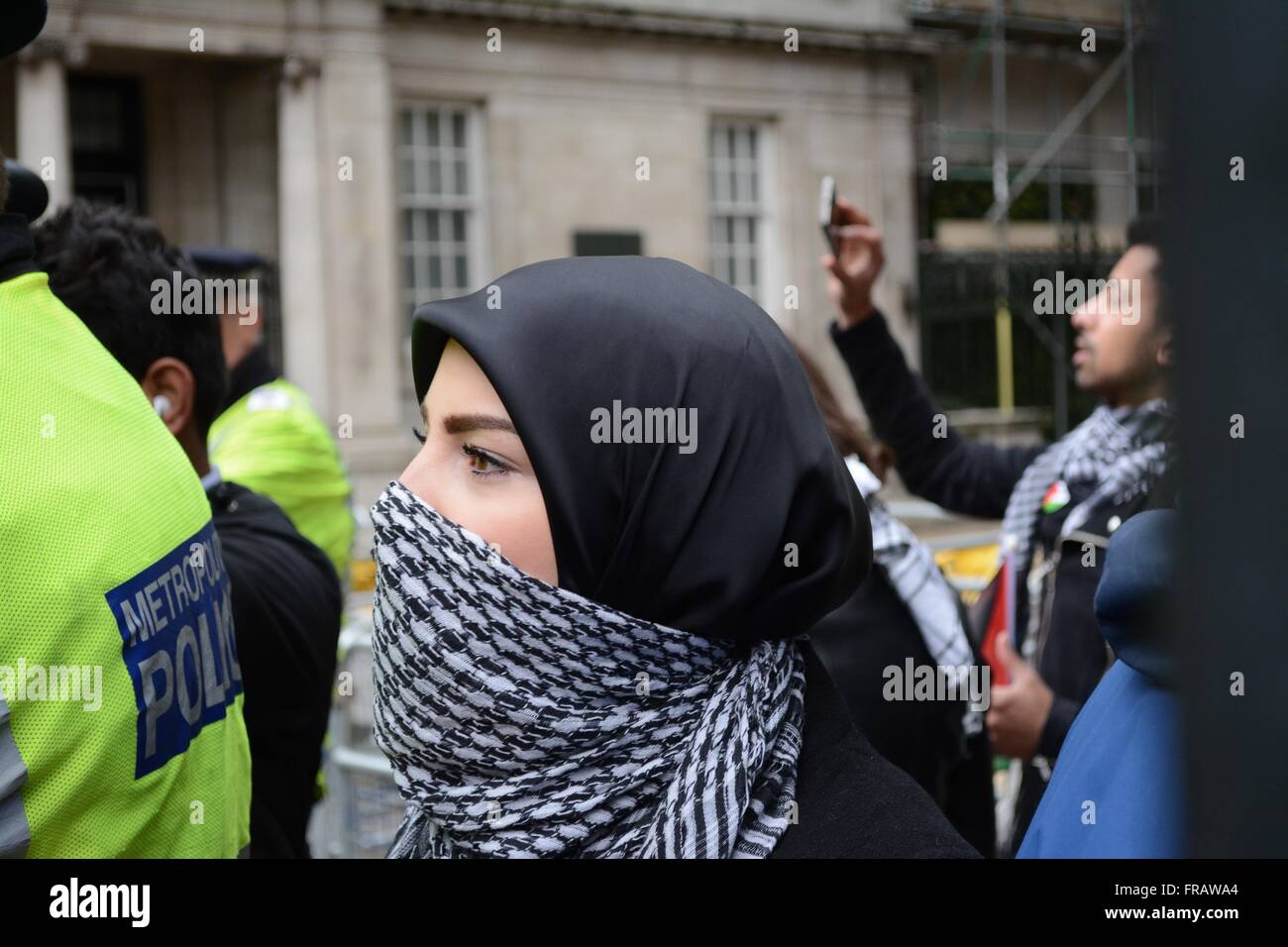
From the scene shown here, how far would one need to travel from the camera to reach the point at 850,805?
1.41 metres

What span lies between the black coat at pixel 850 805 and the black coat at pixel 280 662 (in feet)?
3.93

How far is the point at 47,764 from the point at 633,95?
52.7ft

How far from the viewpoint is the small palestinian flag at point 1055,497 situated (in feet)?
11.2

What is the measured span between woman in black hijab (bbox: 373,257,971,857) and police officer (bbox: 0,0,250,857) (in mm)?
292

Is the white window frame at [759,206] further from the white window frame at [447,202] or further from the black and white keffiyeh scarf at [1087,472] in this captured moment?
the black and white keffiyeh scarf at [1087,472]

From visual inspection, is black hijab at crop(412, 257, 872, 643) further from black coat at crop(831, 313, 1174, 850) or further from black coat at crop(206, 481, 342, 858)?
black coat at crop(831, 313, 1174, 850)

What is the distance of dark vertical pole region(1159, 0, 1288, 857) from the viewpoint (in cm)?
56

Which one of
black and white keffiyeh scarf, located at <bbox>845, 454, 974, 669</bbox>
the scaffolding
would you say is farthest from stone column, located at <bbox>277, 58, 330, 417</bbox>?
black and white keffiyeh scarf, located at <bbox>845, 454, 974, 669</bbox>

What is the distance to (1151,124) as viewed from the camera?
0.59 m

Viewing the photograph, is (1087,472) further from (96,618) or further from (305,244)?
(305,244)

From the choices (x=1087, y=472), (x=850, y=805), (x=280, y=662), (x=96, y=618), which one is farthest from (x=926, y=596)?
(x=96, y=618)

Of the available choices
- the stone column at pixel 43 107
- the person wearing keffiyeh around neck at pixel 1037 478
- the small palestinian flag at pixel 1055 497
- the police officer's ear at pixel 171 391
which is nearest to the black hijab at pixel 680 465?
the police officer's ear at pixel 171 391
